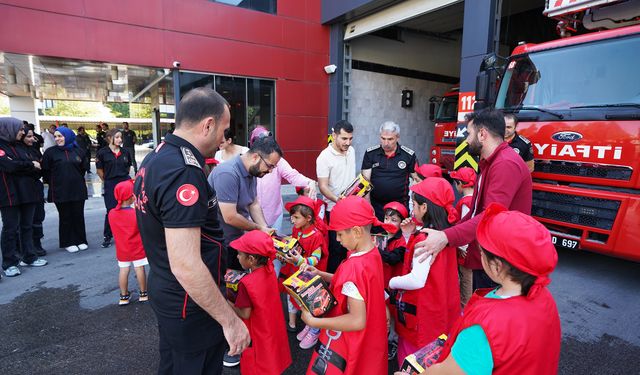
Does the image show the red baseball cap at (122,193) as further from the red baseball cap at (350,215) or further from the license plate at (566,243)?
the license plate at (566,243)

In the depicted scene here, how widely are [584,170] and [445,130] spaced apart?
452 cm

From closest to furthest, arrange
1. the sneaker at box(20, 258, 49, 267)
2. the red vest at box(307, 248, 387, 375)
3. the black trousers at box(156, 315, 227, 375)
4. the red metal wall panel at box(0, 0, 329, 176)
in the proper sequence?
the black trousers at box(156, 315, 227, 375) < the red vest at box(307, 248, 387, 375) < the sneaker at box(20, 258, 49, 267) < the red metal wall panel at box(0, 0, 329, 176)

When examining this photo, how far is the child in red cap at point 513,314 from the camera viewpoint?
46.4 inches

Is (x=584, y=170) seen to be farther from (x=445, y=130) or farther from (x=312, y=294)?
(x=445, y=130)

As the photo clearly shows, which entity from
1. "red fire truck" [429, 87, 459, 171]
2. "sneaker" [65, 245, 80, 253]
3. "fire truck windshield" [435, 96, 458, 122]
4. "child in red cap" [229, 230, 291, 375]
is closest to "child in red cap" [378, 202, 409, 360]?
"child in red cap" [229, 230, 291, 375]

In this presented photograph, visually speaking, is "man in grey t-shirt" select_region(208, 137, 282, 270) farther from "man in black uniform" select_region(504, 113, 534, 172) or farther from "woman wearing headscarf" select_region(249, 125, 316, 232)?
"man in black uniform" select_region(504, 113, 534, 172)

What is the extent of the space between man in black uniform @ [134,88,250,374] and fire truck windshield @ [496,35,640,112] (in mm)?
4226

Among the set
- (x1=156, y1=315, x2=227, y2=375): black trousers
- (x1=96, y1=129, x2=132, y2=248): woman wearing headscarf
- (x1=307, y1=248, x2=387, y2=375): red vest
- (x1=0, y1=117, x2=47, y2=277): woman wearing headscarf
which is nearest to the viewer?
(x1=156, y1=315, x2=227, y2=375): black trousers

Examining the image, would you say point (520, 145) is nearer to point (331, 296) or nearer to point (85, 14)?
point (331, 296)

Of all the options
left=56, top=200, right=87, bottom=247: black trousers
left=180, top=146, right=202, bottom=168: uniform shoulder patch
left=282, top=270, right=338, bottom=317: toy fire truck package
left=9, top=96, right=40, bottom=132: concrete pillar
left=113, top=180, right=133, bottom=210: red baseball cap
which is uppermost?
left=9, top=96, right=40, bottom=132: concrete pillar

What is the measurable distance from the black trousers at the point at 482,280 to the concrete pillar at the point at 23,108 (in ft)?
73.3

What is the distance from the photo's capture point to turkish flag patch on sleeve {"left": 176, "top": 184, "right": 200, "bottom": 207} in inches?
59.4

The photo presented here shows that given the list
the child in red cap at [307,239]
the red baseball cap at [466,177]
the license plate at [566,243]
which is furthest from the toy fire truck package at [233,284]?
the license plate at [566,243]

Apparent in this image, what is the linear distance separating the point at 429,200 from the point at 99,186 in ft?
35.1
